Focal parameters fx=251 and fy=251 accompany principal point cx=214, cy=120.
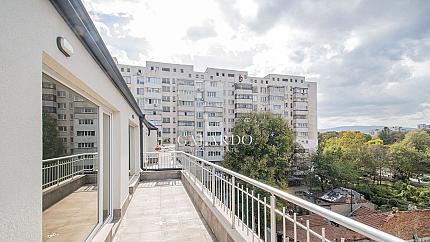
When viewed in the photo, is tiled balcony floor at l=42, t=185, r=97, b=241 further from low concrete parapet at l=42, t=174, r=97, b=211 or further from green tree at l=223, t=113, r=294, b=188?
green tree at l=223, t=113, r=294, b=188

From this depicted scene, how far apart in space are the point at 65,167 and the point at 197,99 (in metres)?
33.2

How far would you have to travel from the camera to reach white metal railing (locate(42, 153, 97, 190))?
6.18 feet

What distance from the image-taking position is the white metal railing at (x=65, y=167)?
1883 mm

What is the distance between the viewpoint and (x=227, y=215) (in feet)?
11.5

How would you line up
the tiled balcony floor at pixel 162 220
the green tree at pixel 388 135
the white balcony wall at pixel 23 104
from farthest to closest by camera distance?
1. the green tree at pixel 388 135
2. the tiled balcony floor at pixel 162 220
3. the white balcony wall at pixel 23 104

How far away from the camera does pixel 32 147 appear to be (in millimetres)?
1405

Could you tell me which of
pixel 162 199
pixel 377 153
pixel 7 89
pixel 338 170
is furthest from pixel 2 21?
pixel 377 153

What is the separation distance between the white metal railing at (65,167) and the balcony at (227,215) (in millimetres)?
1400

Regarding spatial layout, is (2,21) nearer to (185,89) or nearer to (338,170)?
(338,170)

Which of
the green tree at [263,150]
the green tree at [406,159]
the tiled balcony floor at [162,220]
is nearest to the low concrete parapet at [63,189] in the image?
the tiled balcony floor at [162,220]

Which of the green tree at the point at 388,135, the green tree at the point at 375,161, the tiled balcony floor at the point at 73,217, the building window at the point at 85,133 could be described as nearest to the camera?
the tiled balcony floor at the point at 73,217

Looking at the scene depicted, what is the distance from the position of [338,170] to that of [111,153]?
97.8 feet

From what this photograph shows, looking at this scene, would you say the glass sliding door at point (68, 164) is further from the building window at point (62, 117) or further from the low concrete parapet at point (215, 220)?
the low concrete parapet at point (215, 220)

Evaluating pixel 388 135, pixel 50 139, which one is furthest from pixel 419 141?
pixel 50 139
